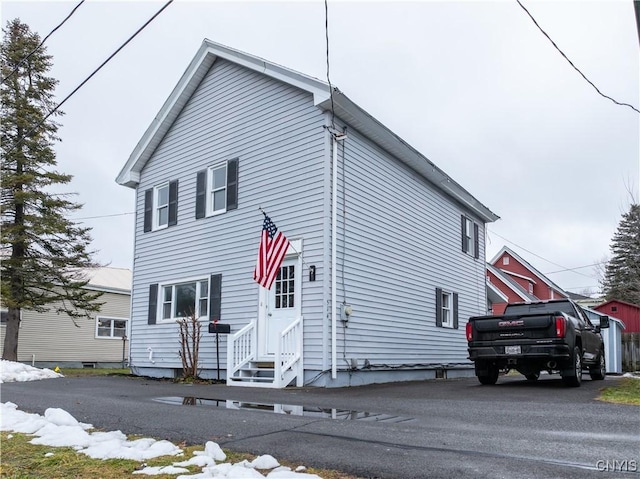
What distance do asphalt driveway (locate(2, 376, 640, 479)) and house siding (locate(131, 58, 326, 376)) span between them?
3.56 m

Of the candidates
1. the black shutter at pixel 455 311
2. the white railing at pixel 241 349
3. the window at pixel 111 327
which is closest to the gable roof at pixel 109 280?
the window at pixel 111 327

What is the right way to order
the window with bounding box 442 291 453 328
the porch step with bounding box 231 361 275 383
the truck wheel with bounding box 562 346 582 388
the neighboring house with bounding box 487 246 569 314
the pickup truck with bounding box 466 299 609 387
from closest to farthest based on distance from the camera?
the pickup truck with bounding box 466 299 609 387
the truck wheel with bounding box 562 346 582 388
the porch step with bounding box 231 361 275 383
the window with bounding box 442 291 453 328
the neighboring house with bounding box 487 246 569 314

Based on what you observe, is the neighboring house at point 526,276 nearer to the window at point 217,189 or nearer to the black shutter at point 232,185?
the window at point 217,189

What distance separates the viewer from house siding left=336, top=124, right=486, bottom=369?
12594 mm

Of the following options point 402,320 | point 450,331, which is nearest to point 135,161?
point 402,320

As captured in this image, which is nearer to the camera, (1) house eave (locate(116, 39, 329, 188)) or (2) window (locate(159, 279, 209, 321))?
(1) house eave (locate(116, 39, 329, 188))

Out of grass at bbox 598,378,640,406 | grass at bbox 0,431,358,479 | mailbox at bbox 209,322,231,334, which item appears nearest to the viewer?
grass at bbox 0,431,358,479

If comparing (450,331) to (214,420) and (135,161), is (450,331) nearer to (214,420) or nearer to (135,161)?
(135,161)

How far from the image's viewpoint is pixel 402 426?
20.6 ft

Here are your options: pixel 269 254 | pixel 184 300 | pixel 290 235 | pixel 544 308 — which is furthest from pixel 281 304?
pixel 544 308

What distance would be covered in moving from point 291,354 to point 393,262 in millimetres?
3908

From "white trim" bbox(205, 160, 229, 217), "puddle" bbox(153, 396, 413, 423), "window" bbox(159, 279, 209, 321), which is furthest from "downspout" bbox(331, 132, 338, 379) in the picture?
"window" bbox(159, 279, 209, 321)

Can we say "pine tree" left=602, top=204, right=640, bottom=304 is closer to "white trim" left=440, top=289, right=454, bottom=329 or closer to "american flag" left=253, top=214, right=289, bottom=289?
"white trim" left=440, top=289, right=454, bottom=329

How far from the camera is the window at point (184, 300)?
48.6 feet
